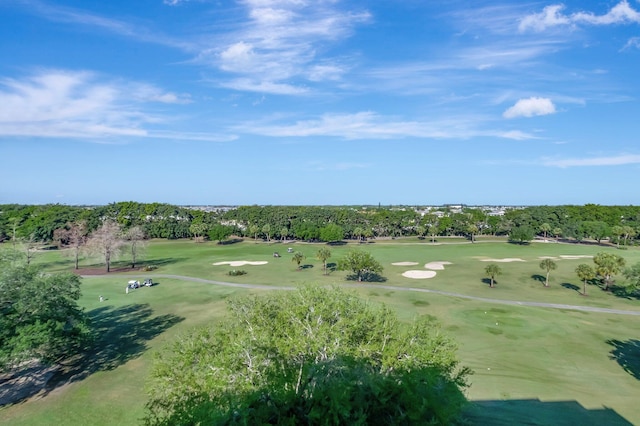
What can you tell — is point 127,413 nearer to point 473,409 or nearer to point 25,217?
point 473,409

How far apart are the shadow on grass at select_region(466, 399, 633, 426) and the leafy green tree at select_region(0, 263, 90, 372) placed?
30611 mm

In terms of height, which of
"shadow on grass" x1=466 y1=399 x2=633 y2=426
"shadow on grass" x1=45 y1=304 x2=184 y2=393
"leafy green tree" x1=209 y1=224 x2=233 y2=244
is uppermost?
"leafy green tree" x1=209 y1=224 x2=233 y2=244

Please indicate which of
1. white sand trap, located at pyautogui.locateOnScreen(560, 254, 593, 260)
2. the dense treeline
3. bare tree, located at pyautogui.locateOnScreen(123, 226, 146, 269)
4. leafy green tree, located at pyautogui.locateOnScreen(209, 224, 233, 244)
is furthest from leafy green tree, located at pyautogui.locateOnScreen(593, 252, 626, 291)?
leafy green tree, located at pyautogui.locateOnScreen(209, 224, 233, 244)

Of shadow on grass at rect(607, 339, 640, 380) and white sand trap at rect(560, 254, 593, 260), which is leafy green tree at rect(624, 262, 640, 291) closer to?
shadow on grass at rect(607, 339, 640, 380)

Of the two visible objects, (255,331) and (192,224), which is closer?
(255,331)

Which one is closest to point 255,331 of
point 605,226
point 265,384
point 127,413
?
point 265,384

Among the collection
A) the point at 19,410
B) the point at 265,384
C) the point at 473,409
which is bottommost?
the point at 19,410

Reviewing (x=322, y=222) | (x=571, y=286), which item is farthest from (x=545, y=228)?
(x=322, y=222)

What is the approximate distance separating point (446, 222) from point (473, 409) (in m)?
114

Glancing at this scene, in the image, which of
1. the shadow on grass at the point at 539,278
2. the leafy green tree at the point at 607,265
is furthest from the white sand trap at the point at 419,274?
the leafy green tree at the point at 607,265

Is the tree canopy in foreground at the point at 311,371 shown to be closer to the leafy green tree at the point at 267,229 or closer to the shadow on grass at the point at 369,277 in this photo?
the shadow on grass at the point at 369,277

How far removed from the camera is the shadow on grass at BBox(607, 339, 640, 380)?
2923 cm

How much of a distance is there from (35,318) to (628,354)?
164ft

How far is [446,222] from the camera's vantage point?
12988 centimetres
